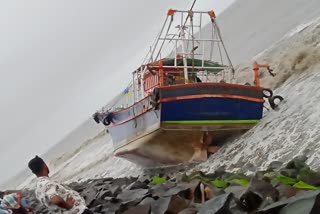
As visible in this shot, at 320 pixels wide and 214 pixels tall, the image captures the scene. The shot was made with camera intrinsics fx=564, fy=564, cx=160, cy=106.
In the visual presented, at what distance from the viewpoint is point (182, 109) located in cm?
1336

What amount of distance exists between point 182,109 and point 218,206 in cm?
795

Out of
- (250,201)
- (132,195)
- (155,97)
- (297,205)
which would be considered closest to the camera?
(297,205)

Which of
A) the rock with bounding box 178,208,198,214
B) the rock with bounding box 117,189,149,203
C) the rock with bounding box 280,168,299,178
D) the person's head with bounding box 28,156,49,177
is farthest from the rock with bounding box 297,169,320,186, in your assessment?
the person's head with bounding box 28,156,49,177

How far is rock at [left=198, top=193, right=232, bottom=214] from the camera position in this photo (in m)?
5.36

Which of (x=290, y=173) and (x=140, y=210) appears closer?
(x=140, y=210)

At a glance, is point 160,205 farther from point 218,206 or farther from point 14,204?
point 14,204

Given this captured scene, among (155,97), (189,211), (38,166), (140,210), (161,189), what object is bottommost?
(161,189)

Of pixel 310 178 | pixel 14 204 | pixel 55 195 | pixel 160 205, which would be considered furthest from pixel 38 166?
pixel 310 178

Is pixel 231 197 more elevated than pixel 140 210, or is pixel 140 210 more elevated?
A: pixel 231 197

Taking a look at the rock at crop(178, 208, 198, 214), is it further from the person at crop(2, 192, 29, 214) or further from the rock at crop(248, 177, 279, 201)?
the person at crop(2, 192, 29, 214)

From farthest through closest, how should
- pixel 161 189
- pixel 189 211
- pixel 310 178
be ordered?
pixel 161 189, pixel 310 178, pixel 189 211

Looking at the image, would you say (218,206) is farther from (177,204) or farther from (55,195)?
(55,195)

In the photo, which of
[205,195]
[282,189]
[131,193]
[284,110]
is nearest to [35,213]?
[131,193]

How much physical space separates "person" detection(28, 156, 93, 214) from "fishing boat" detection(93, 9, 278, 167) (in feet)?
24.9
